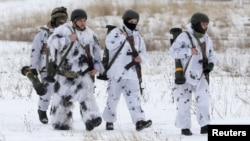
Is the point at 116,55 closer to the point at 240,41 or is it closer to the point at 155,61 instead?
the point at 155,61

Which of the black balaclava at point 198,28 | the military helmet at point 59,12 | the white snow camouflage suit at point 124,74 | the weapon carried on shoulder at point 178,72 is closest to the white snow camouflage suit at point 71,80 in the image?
the white snow camouflage suit at point 124,74

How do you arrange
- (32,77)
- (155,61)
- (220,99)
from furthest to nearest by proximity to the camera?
(155,61), (220,99), (32,77)

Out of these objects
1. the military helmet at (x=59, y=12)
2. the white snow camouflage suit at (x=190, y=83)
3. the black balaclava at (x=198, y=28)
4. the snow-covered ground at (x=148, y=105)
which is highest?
the military helmet at (x=59, y=12)

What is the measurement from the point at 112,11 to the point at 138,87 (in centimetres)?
2297

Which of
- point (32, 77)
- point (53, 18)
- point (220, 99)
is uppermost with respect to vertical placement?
point (53, 18)

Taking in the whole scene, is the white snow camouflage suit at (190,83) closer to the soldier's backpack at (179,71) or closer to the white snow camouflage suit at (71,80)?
the soldier's backpack at (179,71)

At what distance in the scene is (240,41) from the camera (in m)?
25.0

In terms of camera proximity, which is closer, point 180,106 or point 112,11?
point 180,106

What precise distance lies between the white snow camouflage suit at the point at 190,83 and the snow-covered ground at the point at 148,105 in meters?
0.27

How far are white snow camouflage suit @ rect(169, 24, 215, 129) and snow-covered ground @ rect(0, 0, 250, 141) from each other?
268 mm

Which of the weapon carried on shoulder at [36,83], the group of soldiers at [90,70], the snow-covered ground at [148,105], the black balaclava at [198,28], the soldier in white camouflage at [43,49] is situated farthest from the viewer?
the soldier in white camouflage at [43,49]

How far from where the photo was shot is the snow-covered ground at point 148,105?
880cm

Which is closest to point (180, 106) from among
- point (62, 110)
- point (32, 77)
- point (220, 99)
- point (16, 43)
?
point (62, 110)

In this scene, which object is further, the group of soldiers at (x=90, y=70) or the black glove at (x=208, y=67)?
the group of soldiers at (x=90, y=70)
